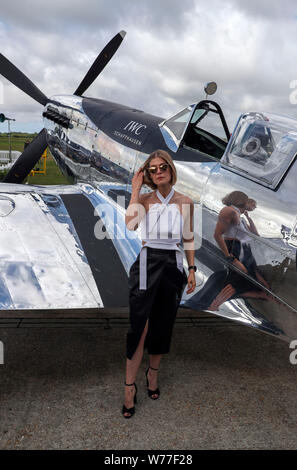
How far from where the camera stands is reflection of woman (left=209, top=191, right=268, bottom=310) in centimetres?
247

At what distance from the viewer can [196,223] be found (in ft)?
9.61

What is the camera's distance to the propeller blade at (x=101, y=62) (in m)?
7.64

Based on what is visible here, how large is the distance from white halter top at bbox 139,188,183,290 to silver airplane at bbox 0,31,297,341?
420 mm

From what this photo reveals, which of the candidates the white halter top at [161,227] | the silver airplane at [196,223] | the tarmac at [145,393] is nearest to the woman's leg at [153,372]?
the tarmac at [145,393]

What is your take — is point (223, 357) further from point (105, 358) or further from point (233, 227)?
point (233, 227)

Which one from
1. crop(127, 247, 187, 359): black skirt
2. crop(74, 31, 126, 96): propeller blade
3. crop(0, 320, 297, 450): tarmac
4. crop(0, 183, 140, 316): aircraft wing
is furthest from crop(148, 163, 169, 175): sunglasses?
crop(74, 31, 126, 96): propeller blade

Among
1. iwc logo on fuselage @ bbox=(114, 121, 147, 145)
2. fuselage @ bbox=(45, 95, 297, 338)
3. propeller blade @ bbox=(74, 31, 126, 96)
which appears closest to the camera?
fuselage @ bbox=(45, 95, 297, 338)

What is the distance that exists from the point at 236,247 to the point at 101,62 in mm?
6729

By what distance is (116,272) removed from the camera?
3.24 meters

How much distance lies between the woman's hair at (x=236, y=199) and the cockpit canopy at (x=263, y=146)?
0.16 metres

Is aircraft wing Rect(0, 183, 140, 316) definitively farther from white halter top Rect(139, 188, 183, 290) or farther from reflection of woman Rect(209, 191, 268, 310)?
reflection of woman Rect(209, 191, 268, 310)

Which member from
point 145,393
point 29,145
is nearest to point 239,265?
point 145,393

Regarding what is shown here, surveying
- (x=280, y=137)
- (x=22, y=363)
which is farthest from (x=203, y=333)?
(x=280, y=137)

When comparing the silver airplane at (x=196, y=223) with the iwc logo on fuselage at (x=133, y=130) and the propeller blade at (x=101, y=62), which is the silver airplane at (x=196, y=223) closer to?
the iwc logo on fuselage at (x=133, y=130)
